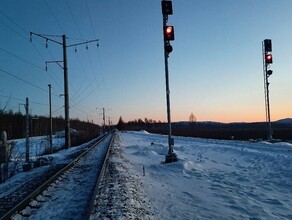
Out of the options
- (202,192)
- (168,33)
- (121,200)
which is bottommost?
(202,192)

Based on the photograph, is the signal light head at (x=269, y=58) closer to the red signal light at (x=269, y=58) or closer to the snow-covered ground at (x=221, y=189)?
the red signal light at (x=269, y=58)

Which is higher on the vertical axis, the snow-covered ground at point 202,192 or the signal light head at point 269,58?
the signal light head at point 269,58

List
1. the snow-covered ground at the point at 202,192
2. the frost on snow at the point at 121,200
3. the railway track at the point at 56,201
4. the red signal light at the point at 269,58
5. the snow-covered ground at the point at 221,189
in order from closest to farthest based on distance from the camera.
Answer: the frost on snow at the point at 121,200 → the railway track at the point at 56,201 → the snow-covered ground at the point at 202,192 → the snow-covered ground at the point at 221,189 → the red signal light at the point at 269,58

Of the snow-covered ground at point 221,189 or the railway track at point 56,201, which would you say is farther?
the snow-covered ground at point 221,189

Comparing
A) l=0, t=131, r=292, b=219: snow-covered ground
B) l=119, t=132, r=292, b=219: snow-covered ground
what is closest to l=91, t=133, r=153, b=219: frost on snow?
l=0, t=131, r=292, b=219: snow-covered ground

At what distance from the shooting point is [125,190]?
9.22 meters

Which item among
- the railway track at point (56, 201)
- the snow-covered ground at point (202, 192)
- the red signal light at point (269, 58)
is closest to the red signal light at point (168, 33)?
the snow-covered ground at point (202, 192)

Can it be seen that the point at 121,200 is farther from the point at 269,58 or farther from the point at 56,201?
the point at 269,58

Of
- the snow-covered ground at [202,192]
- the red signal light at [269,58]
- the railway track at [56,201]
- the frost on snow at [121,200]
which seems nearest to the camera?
the frost on snow at [121,200]

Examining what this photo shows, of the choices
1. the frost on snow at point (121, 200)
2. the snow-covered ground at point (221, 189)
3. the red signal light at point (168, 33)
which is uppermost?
the red signal light at point (168, 33)

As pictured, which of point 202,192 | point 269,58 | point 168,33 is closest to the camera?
point 202,192

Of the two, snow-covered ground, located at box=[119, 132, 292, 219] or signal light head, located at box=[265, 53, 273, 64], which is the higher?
signal light head, located at box=[265, 53, 273, 64]

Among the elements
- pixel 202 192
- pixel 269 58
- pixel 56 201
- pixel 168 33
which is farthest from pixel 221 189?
pixel 269 58

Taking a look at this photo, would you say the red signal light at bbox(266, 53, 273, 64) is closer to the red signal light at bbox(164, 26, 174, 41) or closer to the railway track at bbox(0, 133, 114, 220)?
the red signal light at bbox(164, 26, 174, 41)
